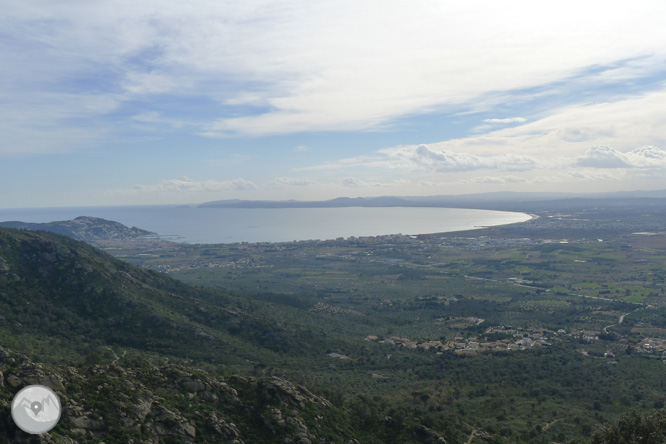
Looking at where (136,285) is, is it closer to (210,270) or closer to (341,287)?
(341,287)

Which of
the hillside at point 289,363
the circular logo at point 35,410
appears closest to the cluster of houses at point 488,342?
the hillside at point 289,363

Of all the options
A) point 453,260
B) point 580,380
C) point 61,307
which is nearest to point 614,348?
point 580,380

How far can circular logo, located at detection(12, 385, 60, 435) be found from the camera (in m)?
18.0

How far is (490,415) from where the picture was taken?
135ft

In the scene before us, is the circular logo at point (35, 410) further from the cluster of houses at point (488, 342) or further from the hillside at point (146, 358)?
the cluster of houses at point (488, 342)

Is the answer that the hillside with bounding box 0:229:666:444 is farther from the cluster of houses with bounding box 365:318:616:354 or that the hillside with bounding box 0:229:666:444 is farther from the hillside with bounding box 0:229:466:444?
the cluster of houses with bounding box 365:318:616:354

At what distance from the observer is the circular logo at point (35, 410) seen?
59.0 feet

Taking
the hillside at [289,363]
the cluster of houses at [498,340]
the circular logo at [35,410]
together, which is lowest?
the cluster of houses at [498,340]

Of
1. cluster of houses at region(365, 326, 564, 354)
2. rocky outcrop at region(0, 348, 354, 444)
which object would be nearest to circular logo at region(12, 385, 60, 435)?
rocky outcrop at region(0, 348, 354, 444)

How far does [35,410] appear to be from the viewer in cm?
1855

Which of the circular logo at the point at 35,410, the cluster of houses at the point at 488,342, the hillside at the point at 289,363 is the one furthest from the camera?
the cluster of houses at the point at 488,342

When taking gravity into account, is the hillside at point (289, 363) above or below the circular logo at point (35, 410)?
below

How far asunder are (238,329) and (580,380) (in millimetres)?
44533

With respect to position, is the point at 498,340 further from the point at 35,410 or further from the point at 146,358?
the point at 35,410
